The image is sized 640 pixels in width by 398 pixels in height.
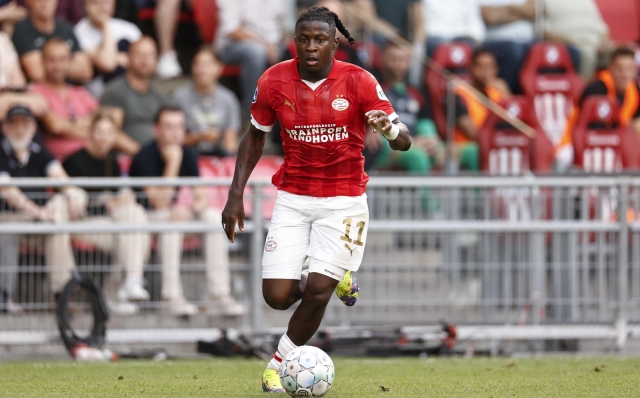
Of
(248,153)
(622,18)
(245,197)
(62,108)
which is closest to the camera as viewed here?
(248,153)

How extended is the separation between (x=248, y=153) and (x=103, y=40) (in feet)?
22.8

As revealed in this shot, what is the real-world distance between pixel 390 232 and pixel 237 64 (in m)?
4.64

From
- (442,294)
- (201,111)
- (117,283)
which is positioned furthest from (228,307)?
(201,111)

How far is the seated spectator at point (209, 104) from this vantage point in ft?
44.3

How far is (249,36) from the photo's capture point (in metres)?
14.3

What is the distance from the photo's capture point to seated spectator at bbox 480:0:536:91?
16.4 meters

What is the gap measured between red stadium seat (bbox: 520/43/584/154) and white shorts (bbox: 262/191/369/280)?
9.54m

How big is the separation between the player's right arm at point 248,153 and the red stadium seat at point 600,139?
802cm

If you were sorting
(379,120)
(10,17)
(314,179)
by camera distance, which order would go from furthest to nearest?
(10,17), (314,179), (379,120)

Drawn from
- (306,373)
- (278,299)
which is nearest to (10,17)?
(278,299)

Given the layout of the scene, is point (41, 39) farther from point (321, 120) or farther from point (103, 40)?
point (321, 120)

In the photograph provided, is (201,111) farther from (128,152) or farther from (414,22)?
(414,22)

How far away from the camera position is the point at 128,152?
12.8 meters

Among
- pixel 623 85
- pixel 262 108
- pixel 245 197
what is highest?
pixel 623 85
